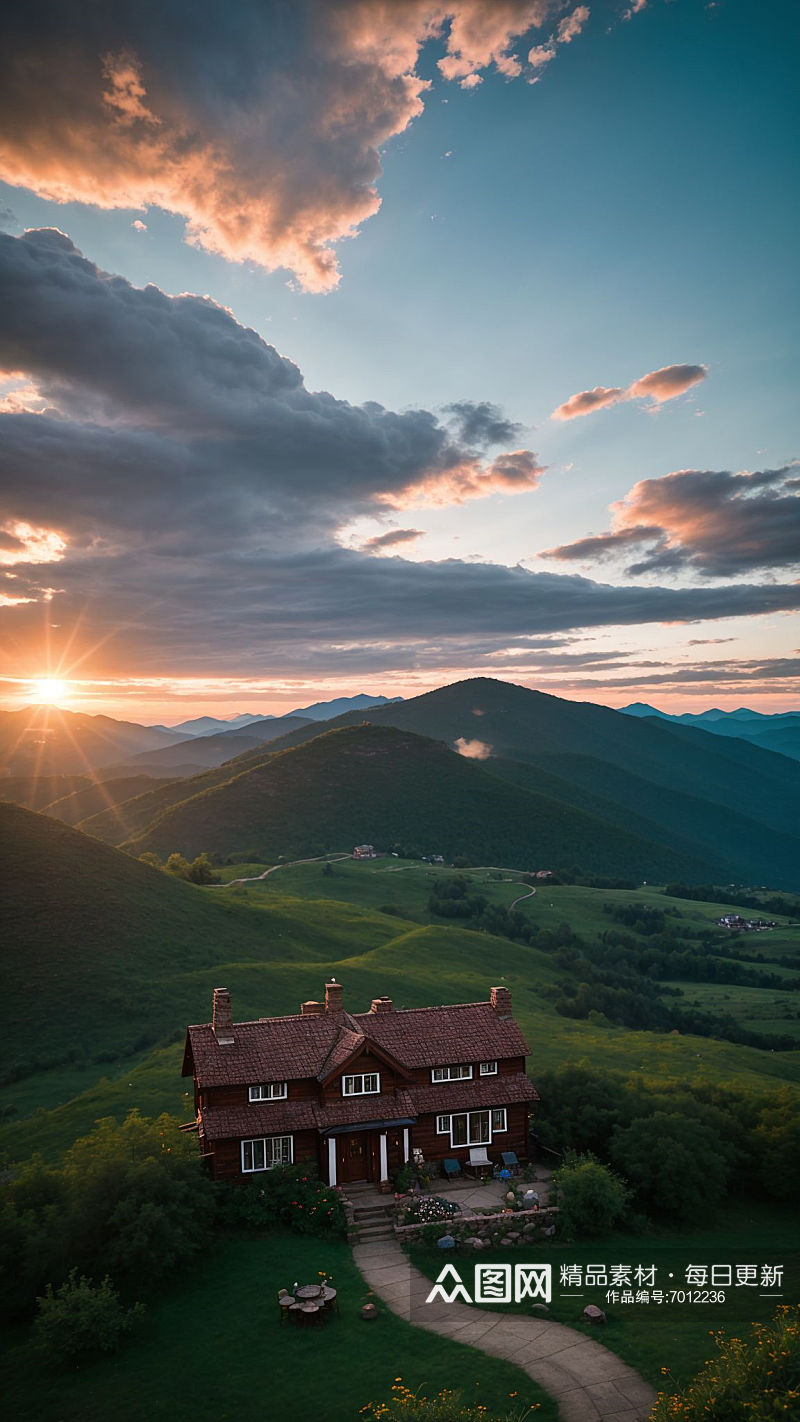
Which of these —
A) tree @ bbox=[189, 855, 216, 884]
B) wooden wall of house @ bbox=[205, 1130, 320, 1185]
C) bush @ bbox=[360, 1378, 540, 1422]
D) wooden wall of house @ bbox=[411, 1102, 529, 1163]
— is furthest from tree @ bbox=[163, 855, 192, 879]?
bush @ bbox=[360, 1378, 540, 1422]

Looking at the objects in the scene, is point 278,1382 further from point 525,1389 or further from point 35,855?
point 35,855

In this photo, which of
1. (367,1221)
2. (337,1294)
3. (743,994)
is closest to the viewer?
(337,1294)

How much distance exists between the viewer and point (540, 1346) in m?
24.8

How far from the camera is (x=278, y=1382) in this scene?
23.0 meters

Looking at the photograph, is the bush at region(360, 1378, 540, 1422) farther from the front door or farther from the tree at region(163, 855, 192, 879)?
the tree at region(163, 855, 192, 879)

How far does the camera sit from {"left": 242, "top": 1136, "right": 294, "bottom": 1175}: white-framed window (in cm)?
3453

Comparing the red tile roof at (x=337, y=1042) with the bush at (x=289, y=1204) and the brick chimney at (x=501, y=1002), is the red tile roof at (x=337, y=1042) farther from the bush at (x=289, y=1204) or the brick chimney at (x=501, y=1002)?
the bush at (x=289, y=1204)

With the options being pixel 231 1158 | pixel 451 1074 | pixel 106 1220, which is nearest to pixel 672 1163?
pixel 451 1074

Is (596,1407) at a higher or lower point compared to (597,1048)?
higher

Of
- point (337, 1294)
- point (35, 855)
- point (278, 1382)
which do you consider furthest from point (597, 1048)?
point (35, 855)

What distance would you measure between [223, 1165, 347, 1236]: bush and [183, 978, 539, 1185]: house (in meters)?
0.73

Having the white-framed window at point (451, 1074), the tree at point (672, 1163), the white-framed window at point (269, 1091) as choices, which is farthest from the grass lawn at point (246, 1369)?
the tree at point (672, 1163)

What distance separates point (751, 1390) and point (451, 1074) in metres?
23.3

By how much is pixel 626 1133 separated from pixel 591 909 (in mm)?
118551
